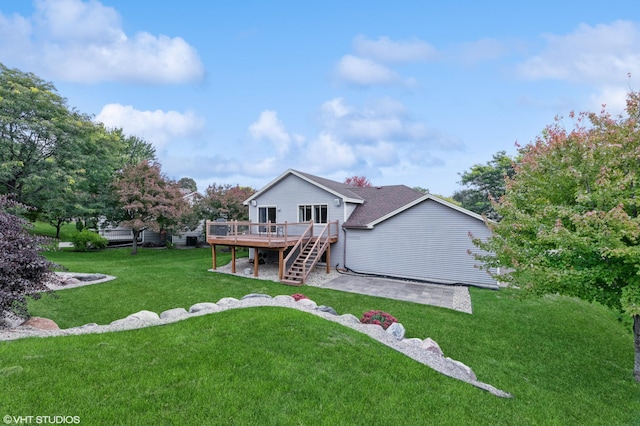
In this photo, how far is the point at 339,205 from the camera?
599 inches

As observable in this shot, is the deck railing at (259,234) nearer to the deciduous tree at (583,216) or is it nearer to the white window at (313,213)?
the white window at (313,213)

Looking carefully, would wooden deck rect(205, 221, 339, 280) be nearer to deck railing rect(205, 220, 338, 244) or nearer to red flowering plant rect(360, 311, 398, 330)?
deck railing rect(205, 220, 338, 244)

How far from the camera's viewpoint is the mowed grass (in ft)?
10.1

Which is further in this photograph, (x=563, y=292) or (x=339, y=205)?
(x=339, y=205)

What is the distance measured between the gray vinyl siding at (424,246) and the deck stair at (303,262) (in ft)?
5.78

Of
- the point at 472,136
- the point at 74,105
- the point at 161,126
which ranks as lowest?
the point at 472,136

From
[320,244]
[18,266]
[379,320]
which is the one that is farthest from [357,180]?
[18,266]

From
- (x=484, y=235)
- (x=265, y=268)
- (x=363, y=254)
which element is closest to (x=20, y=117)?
(x=265, y=268)

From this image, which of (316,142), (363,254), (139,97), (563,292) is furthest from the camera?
(316,142)

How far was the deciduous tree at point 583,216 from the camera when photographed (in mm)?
4621

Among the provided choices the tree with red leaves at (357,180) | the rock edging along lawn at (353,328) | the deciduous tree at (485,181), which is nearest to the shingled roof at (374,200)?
the rock edging along lawn at (353,328)

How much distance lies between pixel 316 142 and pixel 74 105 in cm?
1806

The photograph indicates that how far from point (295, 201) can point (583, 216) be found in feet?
42.1

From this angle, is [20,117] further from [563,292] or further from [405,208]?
[563,292]
